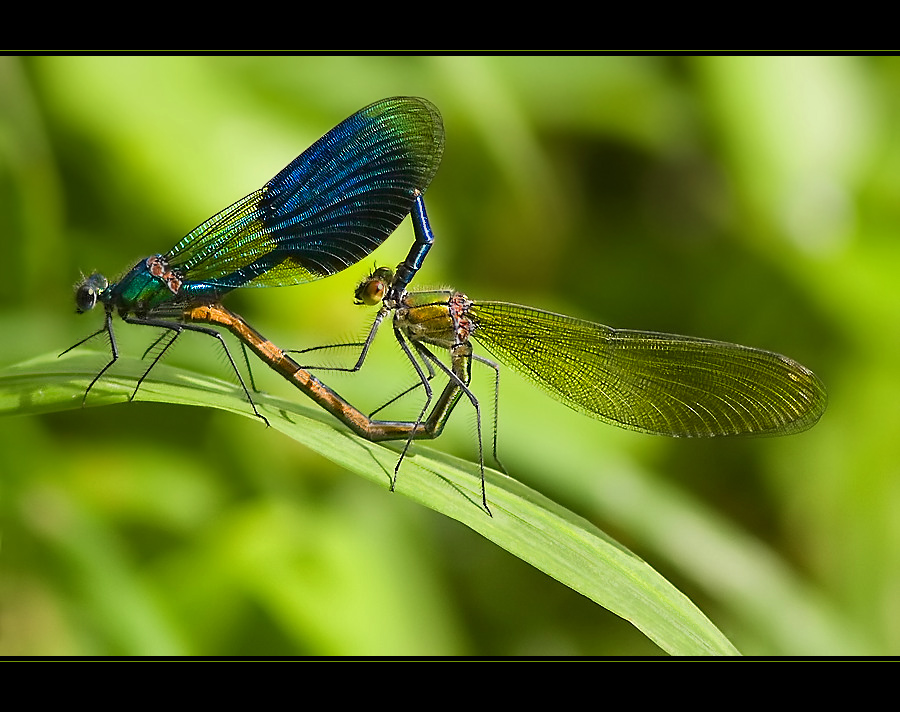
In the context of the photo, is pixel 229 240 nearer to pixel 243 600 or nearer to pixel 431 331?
pixel 431 331

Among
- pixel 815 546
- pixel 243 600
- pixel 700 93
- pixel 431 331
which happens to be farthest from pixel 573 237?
pixel 243 600

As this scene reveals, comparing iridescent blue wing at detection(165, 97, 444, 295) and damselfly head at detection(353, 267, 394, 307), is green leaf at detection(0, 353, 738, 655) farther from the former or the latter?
damselfly head at detection(353, 267, 394, 307)

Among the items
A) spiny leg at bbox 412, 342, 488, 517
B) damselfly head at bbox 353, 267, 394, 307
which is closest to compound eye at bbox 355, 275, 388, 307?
damselfly head at bbox 353, 267, 394, 307

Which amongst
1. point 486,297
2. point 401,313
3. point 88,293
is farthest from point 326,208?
point 486,297

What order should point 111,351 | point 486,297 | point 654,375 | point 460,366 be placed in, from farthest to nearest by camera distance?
1. point 486,297
2. point 460,366
3. point 654,375
4. point 111,351

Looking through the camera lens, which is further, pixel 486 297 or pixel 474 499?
pixel 486 297

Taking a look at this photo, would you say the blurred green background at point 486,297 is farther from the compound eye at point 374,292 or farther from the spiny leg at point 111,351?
the spiny leg at point 111,351

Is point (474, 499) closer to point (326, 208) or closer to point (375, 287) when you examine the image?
point (375, 287)
